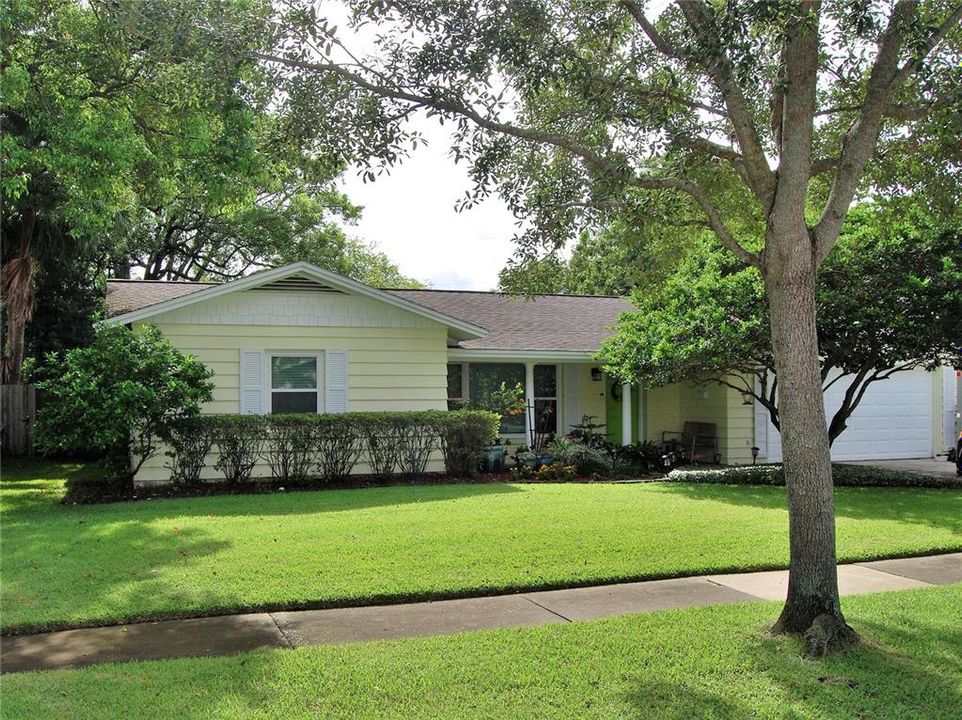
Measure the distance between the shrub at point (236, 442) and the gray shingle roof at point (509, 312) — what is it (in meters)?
4.16

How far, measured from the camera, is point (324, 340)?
48.1 feet

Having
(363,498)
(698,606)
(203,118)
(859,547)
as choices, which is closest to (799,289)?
(698,606)

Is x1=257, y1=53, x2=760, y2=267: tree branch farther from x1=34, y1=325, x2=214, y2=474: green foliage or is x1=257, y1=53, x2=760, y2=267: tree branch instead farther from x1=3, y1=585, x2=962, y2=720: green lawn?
x1=34, y1=325, x2=214, y2=474: green foliage

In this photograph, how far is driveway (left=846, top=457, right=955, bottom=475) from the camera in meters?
17.0

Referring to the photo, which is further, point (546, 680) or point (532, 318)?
point (532, 318)

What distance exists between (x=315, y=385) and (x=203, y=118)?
209 inches

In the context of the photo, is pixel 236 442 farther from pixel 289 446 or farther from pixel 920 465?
pixel 920 465

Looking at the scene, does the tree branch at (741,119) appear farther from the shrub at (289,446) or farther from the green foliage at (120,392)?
the shrub at (289,446)

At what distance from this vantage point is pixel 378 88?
652 cm

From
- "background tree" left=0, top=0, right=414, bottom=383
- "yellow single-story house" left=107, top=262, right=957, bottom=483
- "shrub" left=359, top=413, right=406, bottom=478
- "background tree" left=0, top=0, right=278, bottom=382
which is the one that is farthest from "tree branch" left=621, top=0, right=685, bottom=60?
"shrub" left=359, top=413, right=406, bottom=478

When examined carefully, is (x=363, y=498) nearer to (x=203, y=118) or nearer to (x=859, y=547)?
(x=203, y=118)

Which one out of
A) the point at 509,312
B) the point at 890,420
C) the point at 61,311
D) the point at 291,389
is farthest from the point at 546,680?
the point at 61,311

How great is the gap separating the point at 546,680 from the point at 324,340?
10.7m

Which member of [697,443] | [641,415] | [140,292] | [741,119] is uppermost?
[140,292]
